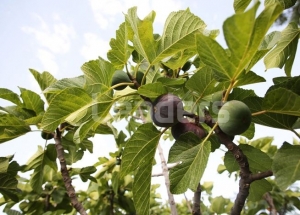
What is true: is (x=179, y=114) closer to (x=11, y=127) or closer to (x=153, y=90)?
(x=153, y=90)

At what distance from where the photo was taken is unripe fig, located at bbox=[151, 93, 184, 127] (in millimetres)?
1052

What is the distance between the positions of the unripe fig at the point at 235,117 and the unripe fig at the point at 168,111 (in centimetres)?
17

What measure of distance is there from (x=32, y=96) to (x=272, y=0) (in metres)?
1.37

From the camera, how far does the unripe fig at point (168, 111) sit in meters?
1.05

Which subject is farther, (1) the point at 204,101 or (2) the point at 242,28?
(1) the point at 204,101

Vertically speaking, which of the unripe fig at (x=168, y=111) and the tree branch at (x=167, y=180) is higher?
the unripe fig at (x=168, y=111)

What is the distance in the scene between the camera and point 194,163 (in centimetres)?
113

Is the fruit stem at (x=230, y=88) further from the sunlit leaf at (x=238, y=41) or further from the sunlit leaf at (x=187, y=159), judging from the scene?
the sunlit leaf at (x=187, y=159)

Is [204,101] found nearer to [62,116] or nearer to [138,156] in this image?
[138,156]

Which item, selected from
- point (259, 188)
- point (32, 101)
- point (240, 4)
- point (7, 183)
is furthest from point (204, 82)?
point (7, 183)

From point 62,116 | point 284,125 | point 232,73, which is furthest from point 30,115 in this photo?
point 284,125

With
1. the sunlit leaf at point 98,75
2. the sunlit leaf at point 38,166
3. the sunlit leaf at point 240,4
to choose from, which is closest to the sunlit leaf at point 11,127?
the sunlit leaf at point 38,166

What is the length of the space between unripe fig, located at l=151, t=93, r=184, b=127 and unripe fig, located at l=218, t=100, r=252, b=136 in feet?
0.54

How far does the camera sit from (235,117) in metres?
0.94
